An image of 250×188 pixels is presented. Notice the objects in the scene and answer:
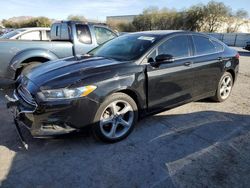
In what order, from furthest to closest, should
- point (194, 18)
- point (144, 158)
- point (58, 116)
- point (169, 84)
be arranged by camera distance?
point (194, 18) → point (169, 84) → point (144, 158) → point (58, 116)

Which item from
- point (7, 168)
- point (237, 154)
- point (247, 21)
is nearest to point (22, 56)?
point (7, 168)

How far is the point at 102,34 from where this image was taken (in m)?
7.72

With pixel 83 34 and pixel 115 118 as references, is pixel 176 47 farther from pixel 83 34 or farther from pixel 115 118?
pixel 83 34

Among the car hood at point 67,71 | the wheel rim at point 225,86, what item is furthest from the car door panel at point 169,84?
the wheel rim at point 225,86

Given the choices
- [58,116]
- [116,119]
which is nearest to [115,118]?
[116,119]

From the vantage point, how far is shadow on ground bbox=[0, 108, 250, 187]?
9.82ft

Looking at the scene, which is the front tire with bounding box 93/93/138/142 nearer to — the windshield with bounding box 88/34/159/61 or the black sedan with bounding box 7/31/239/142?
the black sedan with bounding box 7/31/239/142

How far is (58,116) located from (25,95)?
0.75 m

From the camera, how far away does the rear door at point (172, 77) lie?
4234 millimetres

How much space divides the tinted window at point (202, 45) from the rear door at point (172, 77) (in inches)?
9.2

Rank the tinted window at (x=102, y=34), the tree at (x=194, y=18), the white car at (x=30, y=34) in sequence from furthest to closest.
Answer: the tree at (x=194, y=18) → the white car at (x=30, y=34) → the tinted window at (x=102, y=34)

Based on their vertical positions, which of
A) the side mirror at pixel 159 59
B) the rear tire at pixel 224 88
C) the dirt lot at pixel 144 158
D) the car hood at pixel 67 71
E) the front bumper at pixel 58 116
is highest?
the side mirror at pixel 159 59

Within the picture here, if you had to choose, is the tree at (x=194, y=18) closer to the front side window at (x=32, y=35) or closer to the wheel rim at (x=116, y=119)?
the front side window at (x=32, y=35)

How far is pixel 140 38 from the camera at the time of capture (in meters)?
4.69
